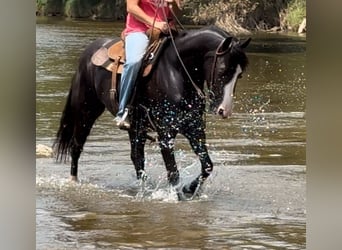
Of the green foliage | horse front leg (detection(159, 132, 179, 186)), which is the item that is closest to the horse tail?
horse front leg (detection(159, 132, 179, 186))

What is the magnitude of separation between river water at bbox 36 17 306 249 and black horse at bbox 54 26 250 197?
32 mm

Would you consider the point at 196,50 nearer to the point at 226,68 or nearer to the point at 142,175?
the point at 226,68

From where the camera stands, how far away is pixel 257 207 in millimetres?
3910

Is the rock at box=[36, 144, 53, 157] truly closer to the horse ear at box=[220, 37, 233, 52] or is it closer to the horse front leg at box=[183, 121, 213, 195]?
the horse front leg at box=[183, 121, 213, 195]

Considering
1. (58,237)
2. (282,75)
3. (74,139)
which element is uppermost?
(282,75)

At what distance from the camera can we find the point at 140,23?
388 cm

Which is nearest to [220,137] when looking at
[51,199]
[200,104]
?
[200,104]

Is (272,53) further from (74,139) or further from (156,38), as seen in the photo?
(74,139)

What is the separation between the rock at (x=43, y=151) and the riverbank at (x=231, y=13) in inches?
18.7

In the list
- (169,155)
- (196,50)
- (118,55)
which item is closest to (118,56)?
(118,55)

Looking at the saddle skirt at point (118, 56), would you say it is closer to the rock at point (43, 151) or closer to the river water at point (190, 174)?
the river water at point (190, 174)

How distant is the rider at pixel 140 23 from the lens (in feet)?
12.7

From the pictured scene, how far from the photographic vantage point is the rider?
152 inches

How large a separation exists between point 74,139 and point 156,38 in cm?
47
